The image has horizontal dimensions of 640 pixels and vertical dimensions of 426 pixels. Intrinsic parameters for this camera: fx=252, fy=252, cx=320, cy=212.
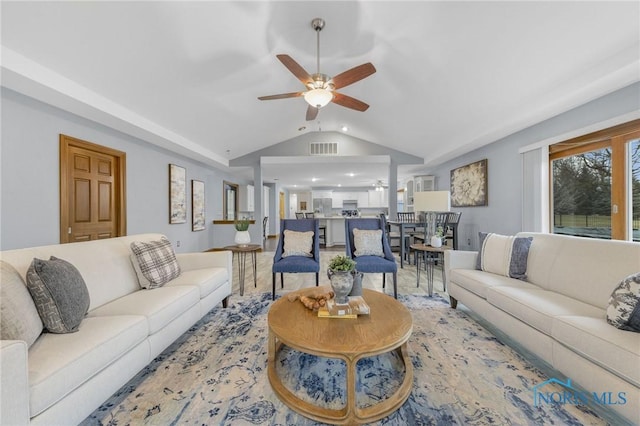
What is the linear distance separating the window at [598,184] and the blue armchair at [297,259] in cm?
329

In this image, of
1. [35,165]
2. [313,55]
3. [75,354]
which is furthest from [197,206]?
[75,354]

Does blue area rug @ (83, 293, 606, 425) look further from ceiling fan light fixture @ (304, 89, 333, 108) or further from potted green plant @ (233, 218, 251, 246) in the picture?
ceiling fan light fixture @ (304, 89, 333, 108)

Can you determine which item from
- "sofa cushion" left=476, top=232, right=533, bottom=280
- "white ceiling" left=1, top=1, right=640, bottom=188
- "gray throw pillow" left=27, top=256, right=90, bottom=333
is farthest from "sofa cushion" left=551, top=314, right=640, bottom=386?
"gray throw pillow" left=27, top=256, right=90, bottom=333

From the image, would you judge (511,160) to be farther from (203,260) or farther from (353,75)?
(203,260)

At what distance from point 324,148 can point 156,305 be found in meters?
5.15

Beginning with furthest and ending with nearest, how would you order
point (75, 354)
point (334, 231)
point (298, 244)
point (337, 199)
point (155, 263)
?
point (337, 199)
point (334, 231)
point (298, 244)
point (155, 263)
point (75, 354)

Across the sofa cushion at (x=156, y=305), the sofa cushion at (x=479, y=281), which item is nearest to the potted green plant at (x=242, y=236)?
the sofa cushion at (x=156, y=305)

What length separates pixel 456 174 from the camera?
564cm

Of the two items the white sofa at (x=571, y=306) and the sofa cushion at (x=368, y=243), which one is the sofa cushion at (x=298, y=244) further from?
the white sofa at (x=571, y=306)

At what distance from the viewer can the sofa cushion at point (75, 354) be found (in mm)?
1043

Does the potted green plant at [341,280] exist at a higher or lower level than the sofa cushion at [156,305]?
higher

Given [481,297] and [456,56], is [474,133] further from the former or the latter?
[481,297]

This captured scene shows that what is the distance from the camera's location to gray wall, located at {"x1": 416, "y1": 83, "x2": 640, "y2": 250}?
2.54m

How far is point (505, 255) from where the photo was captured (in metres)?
2.55
